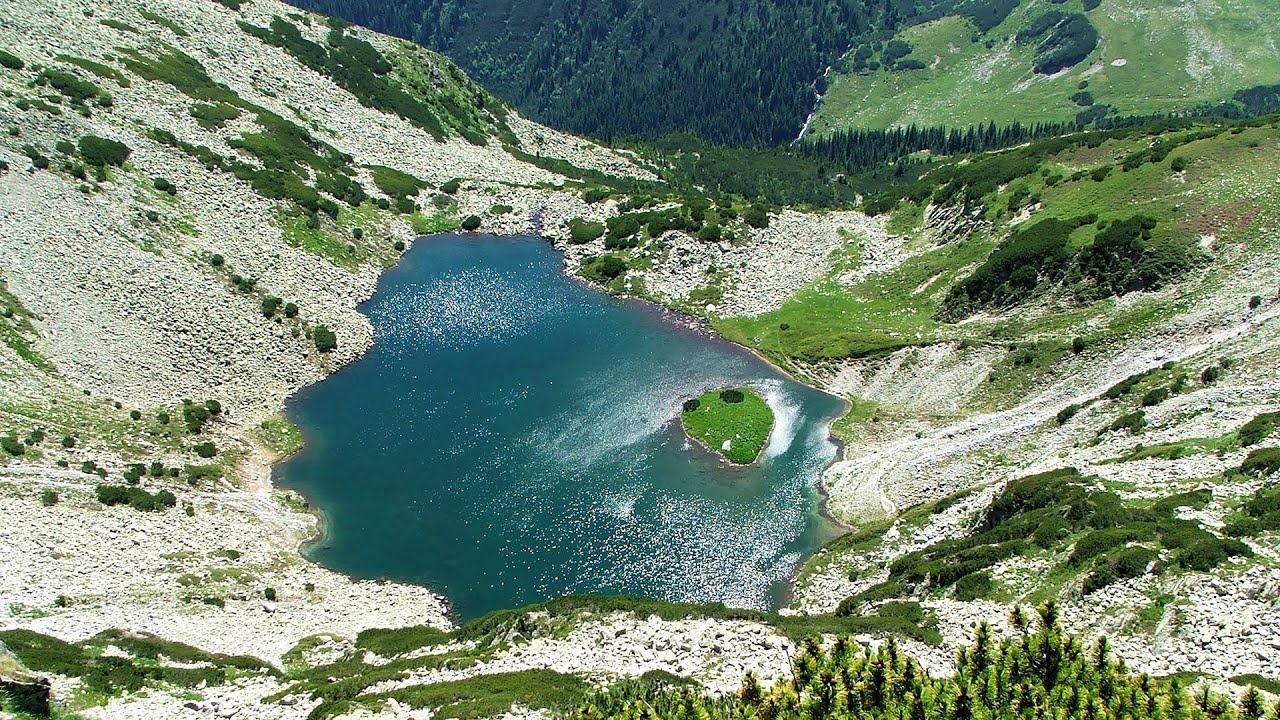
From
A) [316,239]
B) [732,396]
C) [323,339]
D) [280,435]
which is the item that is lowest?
[280,435]

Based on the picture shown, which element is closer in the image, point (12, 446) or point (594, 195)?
point (12, 446)

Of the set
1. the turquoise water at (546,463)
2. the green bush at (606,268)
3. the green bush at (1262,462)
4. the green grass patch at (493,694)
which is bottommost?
the turquoise water at (546,463)

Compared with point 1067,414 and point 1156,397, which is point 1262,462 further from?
point 1067,414

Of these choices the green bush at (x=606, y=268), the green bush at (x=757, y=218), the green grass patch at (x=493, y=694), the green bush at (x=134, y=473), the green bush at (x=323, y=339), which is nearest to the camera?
the green grass patch at (x=493, y=694)

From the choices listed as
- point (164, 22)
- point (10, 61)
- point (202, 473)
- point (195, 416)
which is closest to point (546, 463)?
point (202, 473)

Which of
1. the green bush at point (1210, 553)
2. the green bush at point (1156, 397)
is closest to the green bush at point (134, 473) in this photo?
the green bush at point (1210, 553)

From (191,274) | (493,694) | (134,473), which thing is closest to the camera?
(493,694)

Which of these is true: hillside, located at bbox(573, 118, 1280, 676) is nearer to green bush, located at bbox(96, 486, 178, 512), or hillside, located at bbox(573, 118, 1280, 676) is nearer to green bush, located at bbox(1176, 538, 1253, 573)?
green bush, located at bbox(1176, 538, 1253, 573)

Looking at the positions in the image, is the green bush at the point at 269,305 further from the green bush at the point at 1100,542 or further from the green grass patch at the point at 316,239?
the green bush at the point at 1100,542
